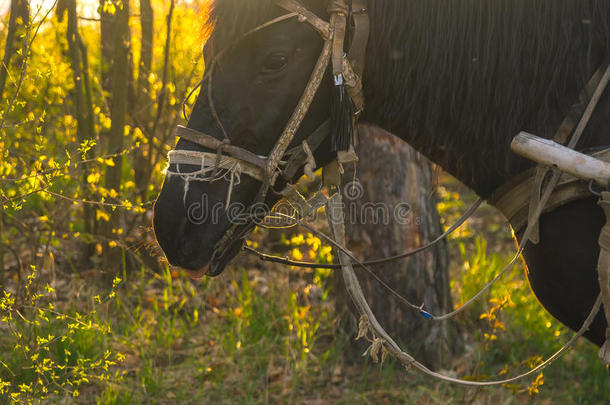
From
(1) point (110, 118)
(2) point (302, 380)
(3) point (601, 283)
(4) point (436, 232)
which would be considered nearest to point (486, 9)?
(3) point (601, 283)

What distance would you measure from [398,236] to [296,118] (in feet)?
6.61

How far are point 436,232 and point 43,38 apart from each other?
3.07m

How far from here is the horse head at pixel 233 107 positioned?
1963 mm

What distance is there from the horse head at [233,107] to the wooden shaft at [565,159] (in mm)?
674

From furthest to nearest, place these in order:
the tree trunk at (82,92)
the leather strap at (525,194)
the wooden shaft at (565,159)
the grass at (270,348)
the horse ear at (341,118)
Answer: the tree trunk at (82,92) < the grass at (270,348) < the horse ear at (341,118) < the leather strap at (525,194) < the wooden shaft at (565,159)

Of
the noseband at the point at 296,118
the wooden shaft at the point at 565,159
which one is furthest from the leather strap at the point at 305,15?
the wooden shaft at the point at 565,159

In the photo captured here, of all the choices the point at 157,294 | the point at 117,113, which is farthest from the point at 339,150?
the point at 157,294

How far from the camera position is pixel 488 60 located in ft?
6.45

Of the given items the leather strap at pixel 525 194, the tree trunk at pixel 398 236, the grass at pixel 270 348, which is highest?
the leather strap at pixel 525 194

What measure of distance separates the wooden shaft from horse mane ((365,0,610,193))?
6.5 inches

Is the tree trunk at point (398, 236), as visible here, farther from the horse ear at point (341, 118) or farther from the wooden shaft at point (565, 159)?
the wooden shaft at point (565, 159)

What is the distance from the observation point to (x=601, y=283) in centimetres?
182

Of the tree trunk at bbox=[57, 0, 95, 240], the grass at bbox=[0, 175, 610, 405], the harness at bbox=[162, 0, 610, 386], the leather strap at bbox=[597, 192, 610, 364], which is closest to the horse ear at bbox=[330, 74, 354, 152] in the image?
the harness at bbox=[162, 0, 610, 386]

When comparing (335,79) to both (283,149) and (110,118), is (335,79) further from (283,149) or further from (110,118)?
(110,118)
